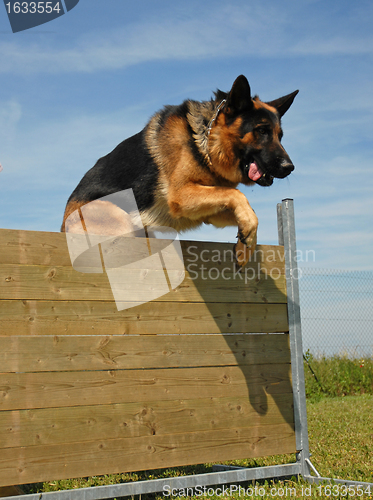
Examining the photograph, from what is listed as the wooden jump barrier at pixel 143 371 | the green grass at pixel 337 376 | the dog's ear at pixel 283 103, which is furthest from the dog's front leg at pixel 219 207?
the green grass at pixel 337 376

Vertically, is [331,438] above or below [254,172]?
below

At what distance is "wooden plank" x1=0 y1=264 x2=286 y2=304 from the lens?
8.86ft

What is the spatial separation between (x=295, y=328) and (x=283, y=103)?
1.87 meters

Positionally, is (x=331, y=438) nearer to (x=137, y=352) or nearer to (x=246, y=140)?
(x=137, y=352)

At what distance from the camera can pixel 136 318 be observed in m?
2.99

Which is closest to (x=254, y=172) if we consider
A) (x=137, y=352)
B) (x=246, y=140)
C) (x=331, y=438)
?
(x=246, y=140)

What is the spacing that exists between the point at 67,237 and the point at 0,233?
1.34 ft

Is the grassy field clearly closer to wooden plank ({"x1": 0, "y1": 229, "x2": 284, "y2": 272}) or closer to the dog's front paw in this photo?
the dog's front paw

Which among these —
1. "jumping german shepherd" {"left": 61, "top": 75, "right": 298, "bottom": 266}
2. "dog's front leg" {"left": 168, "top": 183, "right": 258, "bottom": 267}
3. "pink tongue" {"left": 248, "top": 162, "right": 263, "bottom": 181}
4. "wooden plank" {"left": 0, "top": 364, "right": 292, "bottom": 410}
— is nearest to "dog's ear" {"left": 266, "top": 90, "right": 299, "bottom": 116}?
"jumping german shepherd" {"left": 61, "top": 75, "right": 298, "bottom": 266}

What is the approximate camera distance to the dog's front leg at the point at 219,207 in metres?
3.05

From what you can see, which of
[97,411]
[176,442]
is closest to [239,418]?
[176,442]

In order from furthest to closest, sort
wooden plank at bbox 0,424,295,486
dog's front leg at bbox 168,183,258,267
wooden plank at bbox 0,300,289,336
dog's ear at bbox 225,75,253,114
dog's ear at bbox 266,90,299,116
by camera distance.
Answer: dog's ear at bbox 266,90,299,116 < dog's ear at bbox 225,75,253,114 < dog's front leg at bbox 168,183,258,267 < wooden plank at bbox 0,300,289,336 < wooden plank at bbox 0,424,295,486

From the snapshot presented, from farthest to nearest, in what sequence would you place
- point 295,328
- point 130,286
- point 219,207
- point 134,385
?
point 295,328 < point 219,207 < point 130,286 < point 134,385

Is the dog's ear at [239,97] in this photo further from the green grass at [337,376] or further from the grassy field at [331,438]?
the green grass at [337,376]
